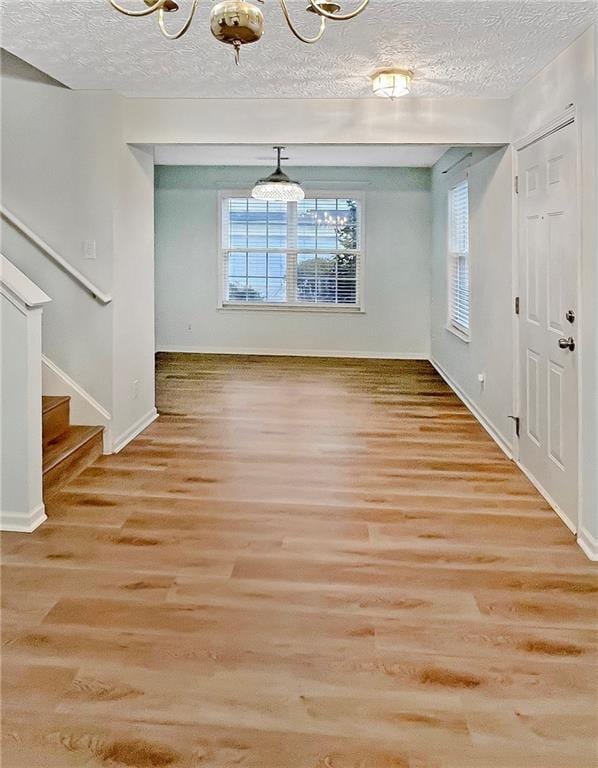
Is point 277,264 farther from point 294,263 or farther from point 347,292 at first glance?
point 347,292

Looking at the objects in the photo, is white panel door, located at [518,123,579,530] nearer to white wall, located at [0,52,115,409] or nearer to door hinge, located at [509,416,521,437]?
door hinge, located at [509,416,521,437]

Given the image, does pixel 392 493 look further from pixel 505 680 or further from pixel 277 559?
pixel 505 680

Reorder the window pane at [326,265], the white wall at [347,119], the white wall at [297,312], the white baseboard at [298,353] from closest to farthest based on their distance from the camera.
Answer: the white wall at [347,119] → the white wall at [297,312] → the white baseboard at [298,353] → the window pane at [326,265]

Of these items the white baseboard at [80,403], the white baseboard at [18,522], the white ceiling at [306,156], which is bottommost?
the white baseboard at [18,522]

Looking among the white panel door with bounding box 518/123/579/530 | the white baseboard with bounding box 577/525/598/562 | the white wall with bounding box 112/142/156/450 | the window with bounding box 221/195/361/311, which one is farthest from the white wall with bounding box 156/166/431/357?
the white baseboard with bounding box 577/525/598/562

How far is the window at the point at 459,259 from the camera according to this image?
655 centimetres

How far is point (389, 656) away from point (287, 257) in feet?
24.3

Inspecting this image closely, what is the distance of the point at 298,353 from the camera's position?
9.23m

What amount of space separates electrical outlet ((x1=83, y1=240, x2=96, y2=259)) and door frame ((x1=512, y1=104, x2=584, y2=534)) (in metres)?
2.68

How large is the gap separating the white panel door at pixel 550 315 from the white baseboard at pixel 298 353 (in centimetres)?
469

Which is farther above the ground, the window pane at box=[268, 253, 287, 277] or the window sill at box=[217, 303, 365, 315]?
the window pane at box=[268, 253, 287, 277]

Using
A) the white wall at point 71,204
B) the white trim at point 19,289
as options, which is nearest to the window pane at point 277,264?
the white wall at point 71,204

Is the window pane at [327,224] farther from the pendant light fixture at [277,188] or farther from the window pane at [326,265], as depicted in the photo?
the pendant light fixture at [277,188]

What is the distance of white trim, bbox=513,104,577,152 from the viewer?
10.9 ft
